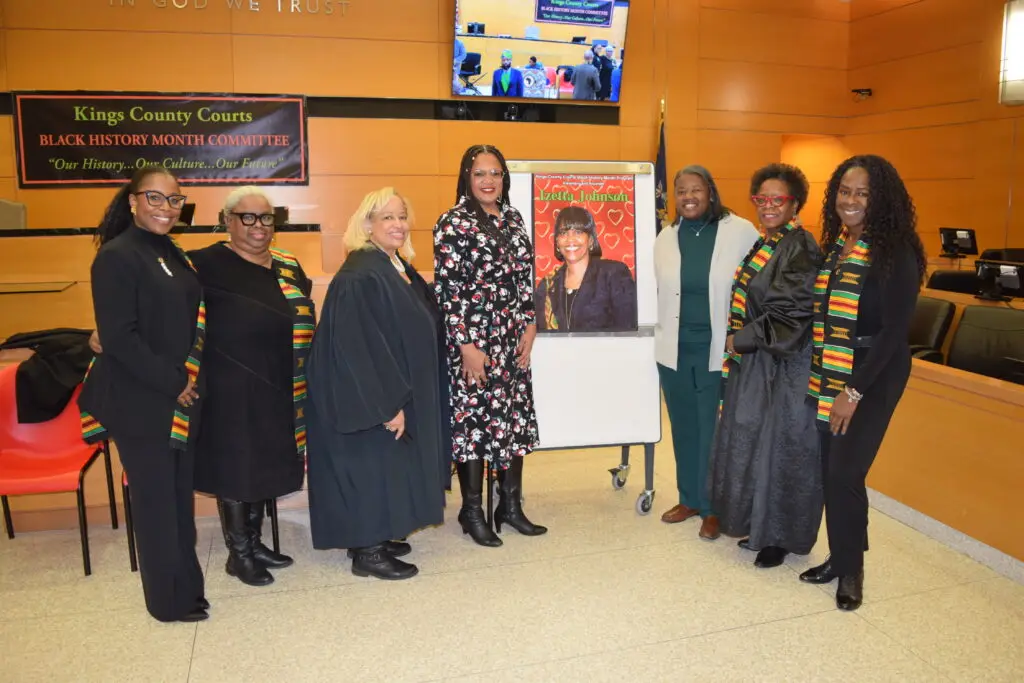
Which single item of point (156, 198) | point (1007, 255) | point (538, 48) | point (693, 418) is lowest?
point (693, 418)

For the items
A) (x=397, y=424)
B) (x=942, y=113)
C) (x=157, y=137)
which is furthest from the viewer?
(x=942, y=113)

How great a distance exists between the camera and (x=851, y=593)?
2.86m

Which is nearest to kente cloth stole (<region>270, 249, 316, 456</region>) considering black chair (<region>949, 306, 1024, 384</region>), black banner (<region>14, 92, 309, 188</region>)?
black chair (<region>949, 306, 1024, 384</region>)

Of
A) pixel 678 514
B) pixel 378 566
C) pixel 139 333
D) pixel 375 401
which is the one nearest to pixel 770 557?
pixel 678 514

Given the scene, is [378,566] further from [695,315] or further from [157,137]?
[157,137]

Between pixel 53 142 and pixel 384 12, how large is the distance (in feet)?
10.4

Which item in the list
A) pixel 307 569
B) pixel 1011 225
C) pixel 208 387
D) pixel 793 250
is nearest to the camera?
pixel 208 387

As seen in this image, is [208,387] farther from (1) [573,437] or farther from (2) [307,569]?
(1) [573,437]

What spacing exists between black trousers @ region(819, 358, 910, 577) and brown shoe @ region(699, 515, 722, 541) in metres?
0.65

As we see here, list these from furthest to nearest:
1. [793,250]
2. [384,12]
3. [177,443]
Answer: [384,12] < [793,250] < [177,443]

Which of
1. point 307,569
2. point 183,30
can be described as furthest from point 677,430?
point 183,30

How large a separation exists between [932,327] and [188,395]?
14.7ft

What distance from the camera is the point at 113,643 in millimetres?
2641

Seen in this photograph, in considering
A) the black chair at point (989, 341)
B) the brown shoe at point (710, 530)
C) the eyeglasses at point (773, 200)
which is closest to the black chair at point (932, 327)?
the black chair at point (989, 341)
